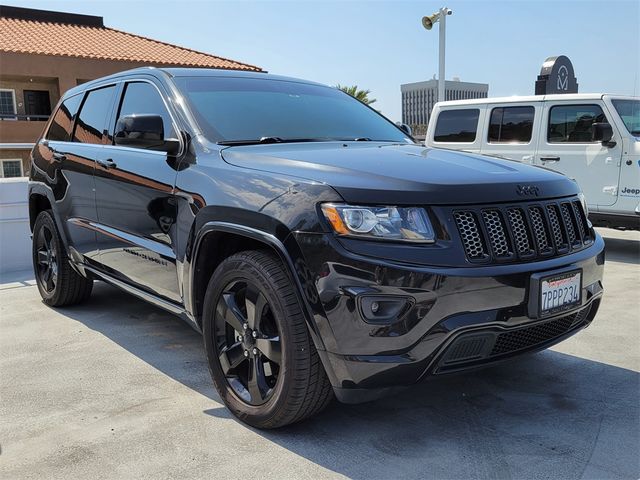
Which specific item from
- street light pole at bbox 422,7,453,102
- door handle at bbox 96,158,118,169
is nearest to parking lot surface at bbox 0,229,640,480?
door handle at bbox 96,158,118,169

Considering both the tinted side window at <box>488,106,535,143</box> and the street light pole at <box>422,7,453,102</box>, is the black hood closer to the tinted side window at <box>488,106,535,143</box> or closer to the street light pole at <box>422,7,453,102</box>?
the tinted side window at <box>488,106,535,143</box>

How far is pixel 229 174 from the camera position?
293 cm

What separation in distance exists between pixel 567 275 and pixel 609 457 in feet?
2.57

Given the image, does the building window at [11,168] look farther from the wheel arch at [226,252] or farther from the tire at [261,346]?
the tire at [261,346]

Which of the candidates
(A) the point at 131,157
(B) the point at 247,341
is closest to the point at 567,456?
(B) the point at 247,341

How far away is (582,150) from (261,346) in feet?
21.5

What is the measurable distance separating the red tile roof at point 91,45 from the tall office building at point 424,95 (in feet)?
26.4

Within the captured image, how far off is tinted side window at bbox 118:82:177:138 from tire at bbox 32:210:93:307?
1421 mm

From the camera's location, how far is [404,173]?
2.63 meters

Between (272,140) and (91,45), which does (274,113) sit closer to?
(272,140)

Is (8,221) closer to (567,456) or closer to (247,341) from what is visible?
(247,341)

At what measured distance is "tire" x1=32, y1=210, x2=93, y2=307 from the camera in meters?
4.95

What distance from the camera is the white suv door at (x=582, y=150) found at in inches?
306

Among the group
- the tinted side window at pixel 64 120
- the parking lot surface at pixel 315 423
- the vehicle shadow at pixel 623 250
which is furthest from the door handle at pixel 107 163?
the vehicle shadow at pixel 623 250
